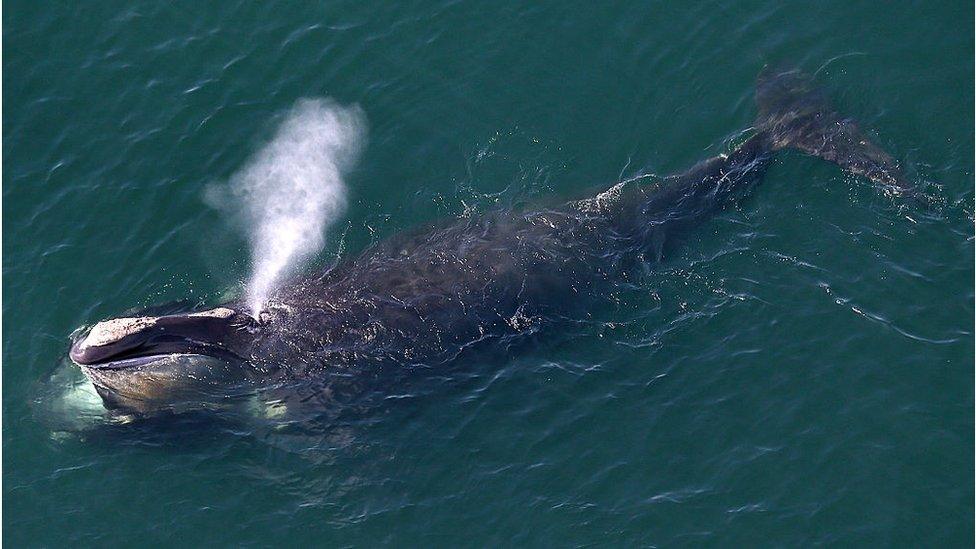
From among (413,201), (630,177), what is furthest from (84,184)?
(630,177)

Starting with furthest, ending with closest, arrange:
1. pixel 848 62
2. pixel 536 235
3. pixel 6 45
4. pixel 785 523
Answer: pixel 6 45 < pixel 848 62 < pixel 536 235 < pixel 785 523

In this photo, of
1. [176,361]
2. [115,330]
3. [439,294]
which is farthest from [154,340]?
[439,294]

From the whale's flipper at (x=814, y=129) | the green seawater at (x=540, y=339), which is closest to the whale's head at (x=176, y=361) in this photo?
the green seawater at (x=540, y=339)

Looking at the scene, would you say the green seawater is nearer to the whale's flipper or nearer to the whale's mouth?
the whale's flipper

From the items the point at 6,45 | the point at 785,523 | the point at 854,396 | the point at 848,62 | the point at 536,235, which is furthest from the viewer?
the point at 6,45

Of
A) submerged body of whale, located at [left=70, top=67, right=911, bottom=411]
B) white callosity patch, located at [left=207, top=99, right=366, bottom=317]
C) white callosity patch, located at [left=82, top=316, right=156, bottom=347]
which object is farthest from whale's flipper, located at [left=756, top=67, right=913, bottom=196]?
white callosity patch, located at [left=82, top=316, right=156, bottom=347]

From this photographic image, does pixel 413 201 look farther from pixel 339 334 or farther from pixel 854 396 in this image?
pixel 854 396

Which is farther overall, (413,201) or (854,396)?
(413,201)
